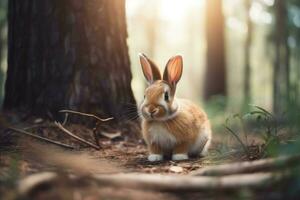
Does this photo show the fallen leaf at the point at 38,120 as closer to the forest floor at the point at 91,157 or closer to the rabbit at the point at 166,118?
the forest floor at the point at 91,157

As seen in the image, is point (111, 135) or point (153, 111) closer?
point (153, 111)

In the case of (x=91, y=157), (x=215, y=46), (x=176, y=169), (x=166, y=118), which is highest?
(x=215, y=46)

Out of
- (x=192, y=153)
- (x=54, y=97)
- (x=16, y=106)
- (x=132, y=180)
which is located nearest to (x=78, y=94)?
(x=54, y=97)

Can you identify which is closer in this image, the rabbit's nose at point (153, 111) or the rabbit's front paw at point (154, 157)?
the rabbit's nose at point (153, 111)

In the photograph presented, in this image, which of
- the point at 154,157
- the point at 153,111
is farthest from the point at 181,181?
the point at 154,157

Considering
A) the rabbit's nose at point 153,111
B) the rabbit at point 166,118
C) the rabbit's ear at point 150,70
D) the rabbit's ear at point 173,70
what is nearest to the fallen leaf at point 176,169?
the rabbit at point 166,118

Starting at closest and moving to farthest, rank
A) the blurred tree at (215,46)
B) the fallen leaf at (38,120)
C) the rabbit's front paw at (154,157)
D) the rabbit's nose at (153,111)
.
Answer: the rabbit's nose at (153,111) → the rabbit's front paw at (154,157) → the fallen leaf at (38,120) → the blurred tree at (215,46)

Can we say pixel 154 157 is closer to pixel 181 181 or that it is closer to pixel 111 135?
pixel 111 135
